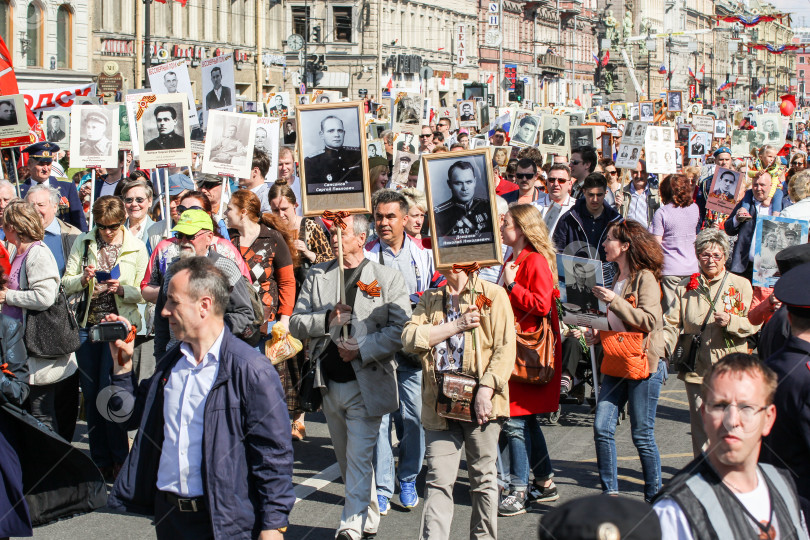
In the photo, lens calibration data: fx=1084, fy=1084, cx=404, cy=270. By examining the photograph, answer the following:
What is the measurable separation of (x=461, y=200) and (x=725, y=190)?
21.2 ft

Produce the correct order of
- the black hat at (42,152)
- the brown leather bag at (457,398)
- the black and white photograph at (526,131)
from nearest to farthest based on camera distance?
1. the brown leather bag at (457,398)
2. the black hat at (42,152)
3. the black and white photograph at (526,131)

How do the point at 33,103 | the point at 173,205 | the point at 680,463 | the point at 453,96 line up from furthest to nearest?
the point at 453,96 < the point at 33,103 < the point at 173,205 < the point at 680,463

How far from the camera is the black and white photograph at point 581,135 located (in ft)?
52.2

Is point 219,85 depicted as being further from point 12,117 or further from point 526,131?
point 526,131

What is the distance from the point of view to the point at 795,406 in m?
3.53

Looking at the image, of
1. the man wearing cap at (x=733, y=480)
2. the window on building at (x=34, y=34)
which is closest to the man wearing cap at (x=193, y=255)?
the man wearing cap at (x=733, y=480)

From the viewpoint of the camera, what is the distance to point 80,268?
7.09 m

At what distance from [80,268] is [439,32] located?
7679 cm

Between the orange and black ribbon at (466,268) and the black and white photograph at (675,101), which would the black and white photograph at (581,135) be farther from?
the black and white photograph at (675,101)

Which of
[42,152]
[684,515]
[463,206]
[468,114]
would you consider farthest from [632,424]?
[468,114]

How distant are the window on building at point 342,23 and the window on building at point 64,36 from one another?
30.6 meters

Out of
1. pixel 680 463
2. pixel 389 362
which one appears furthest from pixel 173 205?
pixel 680 463

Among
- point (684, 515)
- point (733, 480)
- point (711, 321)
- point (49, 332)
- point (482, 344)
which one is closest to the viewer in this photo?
point (684, 515)

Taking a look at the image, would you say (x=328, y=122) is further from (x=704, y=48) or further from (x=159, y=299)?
(x=704, y=48)
